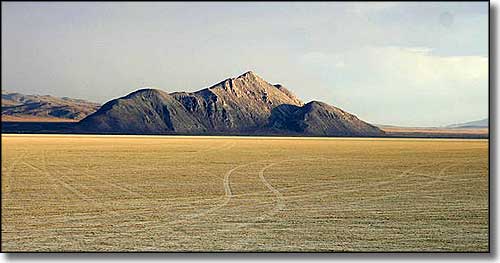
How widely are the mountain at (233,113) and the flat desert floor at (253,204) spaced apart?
83cm

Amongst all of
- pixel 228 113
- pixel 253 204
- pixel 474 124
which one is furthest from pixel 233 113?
pixel 474 124

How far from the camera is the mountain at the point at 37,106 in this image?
24.6ft

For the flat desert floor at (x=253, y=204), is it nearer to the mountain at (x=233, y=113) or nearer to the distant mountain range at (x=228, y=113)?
the distant mountain range at (x=228, y=113)

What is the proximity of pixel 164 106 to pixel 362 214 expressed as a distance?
2.91 m

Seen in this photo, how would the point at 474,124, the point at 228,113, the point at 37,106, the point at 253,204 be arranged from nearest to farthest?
the point at 474,124
the point at 228,113
the point at 253,204
the point at 37,106

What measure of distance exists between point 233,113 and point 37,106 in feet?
9.72

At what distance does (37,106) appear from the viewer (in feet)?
28.6

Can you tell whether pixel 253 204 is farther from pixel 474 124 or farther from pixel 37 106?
pixel 37 106

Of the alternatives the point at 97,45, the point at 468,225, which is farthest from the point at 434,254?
the point at 97,45

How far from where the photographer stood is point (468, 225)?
7.19 metres

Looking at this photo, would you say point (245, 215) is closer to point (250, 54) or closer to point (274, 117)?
point (274, 117)

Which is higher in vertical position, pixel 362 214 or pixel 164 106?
pixel 164 106

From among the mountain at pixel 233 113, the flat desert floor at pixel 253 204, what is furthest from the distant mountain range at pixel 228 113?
the flat desert floor at pixel 253 204

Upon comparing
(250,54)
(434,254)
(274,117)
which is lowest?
(434,254)
